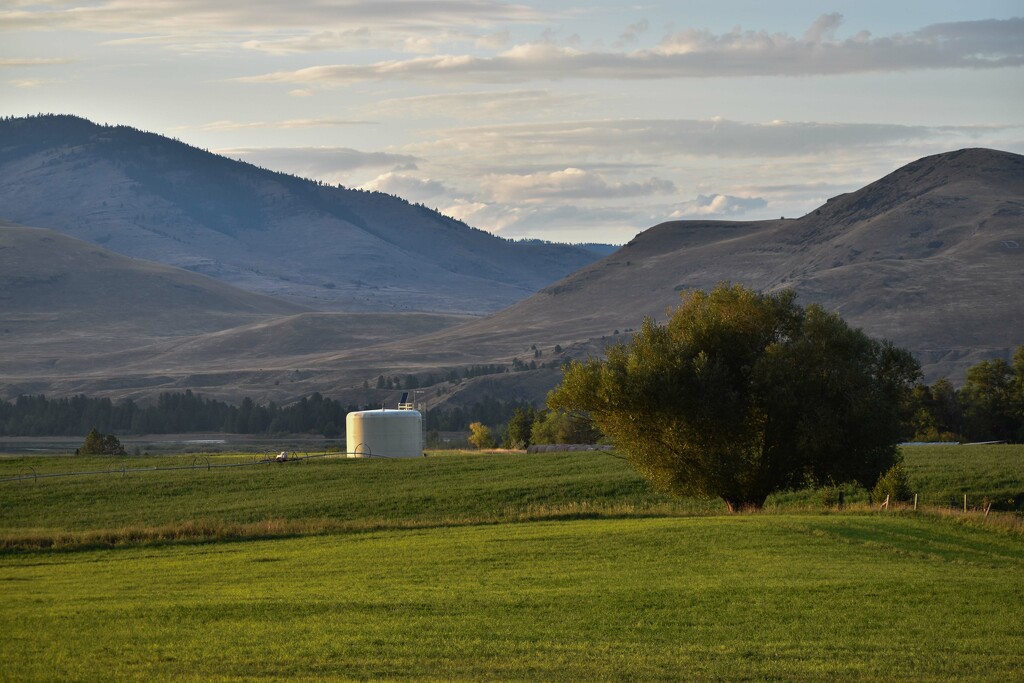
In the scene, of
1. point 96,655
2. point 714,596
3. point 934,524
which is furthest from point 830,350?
point 96,655

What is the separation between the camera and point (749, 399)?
48156 millimetres

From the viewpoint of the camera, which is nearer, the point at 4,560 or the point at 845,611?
the point at 845,611

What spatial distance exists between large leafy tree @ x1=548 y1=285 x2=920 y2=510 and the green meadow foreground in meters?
2.77

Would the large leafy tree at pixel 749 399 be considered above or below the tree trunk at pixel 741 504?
above

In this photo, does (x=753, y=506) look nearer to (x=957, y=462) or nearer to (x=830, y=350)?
(x=830, y=350)

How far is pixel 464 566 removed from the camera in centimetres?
3291

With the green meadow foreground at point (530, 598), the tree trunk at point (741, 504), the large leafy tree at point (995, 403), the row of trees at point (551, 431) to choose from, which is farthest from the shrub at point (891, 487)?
the large leafy tree at point (995, 403)

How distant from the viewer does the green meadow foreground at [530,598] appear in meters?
21.5

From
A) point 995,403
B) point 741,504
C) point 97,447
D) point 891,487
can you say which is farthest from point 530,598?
point 97,447

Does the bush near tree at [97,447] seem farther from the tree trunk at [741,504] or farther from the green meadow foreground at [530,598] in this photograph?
the tree trunk at [741,504]

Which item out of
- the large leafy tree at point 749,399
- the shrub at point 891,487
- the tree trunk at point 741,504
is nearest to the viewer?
the large leafy tree at point 749,399

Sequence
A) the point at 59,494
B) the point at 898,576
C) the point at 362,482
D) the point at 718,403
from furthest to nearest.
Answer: the point at 362,482
the point at 59,494
the point at 718,403
the point at 898,576

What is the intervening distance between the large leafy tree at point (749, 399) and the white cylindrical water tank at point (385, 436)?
119ft

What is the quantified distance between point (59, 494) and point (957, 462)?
42.2m
